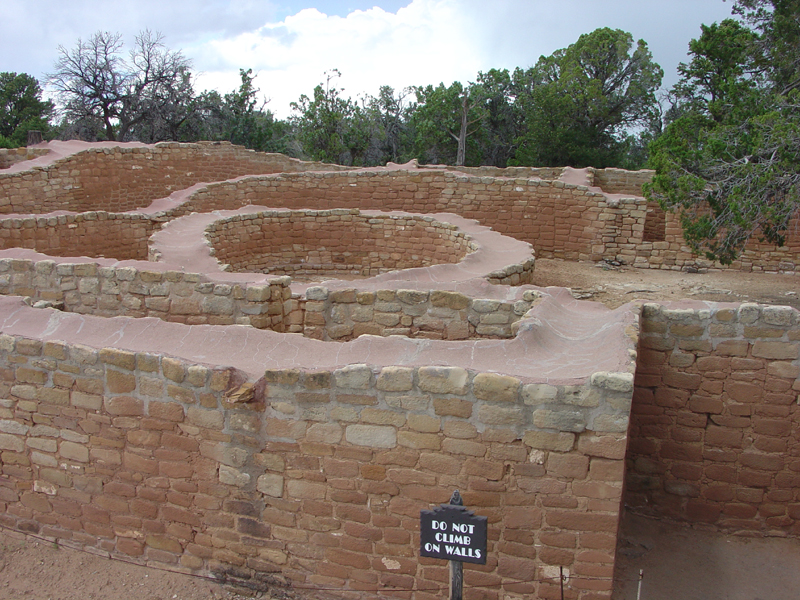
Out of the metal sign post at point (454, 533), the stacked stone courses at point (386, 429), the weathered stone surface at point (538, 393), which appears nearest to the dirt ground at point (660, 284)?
the stacked stone courses at point (386, 429)

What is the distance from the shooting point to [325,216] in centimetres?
1352

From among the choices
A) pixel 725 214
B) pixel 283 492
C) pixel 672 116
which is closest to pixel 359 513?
pixel 283 492

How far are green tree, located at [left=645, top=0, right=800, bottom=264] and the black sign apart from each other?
26.0 feet

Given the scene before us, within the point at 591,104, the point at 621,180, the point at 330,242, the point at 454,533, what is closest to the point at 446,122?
the point at 591,104

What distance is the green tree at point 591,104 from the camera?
85.7 ft

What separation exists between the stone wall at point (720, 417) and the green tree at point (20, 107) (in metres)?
28.1

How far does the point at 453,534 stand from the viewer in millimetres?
3223

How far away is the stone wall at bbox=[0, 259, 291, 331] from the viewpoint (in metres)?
7.29

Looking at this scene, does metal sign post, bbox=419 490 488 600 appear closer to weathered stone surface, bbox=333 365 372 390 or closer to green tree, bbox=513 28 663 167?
weathered stone surface, bbox=333 365 372 390

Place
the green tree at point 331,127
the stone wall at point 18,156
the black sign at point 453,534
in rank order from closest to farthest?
the black sign at point 453,534
the stone wall at point 18,156
the green tree at point 331,127

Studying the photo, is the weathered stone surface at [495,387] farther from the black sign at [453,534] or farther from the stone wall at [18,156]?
the stone wall at [18,156]

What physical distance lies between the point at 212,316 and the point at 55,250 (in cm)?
572

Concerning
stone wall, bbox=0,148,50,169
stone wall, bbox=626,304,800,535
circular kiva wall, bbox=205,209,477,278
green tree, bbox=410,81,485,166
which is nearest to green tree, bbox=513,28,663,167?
green tree, bbox=410,81,485,166

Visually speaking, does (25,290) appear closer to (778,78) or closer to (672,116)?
(778,78)
